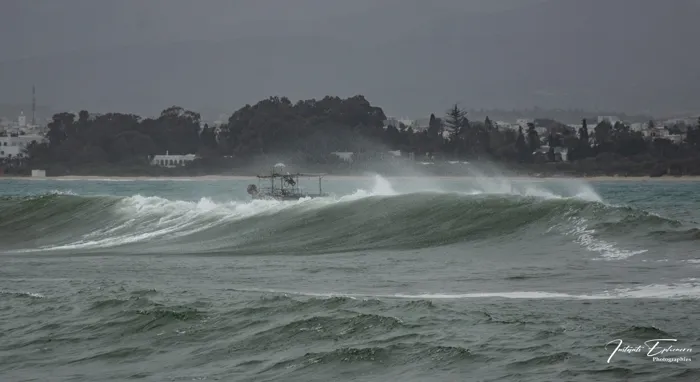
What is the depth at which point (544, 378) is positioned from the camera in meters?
12.8

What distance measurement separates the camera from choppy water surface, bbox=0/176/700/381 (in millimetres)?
14172

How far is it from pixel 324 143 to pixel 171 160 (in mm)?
22790

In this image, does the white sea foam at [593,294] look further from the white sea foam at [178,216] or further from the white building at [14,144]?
the white building at [14,144]

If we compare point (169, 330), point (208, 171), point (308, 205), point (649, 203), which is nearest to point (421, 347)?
point (169, 330)

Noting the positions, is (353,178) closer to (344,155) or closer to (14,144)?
(344,155)

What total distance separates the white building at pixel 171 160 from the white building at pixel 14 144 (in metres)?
27.0

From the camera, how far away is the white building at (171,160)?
157750mm

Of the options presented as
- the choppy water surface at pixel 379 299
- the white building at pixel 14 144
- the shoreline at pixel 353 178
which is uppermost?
the white building at pixel 14 144

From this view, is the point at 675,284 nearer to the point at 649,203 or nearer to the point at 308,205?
the point at 308,205

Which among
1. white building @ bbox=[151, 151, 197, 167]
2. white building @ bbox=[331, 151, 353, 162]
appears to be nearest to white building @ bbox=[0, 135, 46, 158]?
white building @ bbox=[151, 151, 197, 167]

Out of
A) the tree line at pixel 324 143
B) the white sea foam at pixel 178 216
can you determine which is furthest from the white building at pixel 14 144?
the white sea foam at pixel 178 216

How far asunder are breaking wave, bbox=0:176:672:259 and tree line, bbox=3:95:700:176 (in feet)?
304

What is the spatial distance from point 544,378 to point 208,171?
141 meters

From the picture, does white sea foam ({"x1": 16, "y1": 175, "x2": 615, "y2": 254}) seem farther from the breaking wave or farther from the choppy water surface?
the choppy water surface
